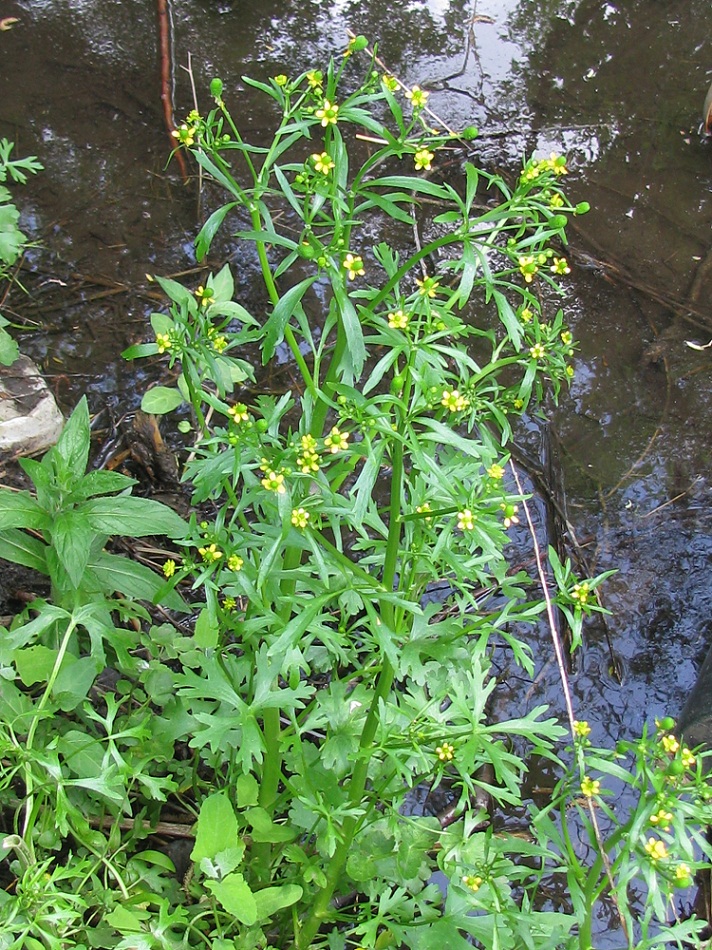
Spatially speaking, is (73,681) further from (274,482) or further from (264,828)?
(274,482)

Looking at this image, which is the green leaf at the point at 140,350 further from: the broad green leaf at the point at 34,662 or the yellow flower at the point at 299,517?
the broad green leaf at the point at 34,662

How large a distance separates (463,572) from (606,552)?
6.10 ft

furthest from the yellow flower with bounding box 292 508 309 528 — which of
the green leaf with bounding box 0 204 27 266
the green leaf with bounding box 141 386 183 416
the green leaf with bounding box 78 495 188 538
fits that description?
the green leaf with bounding box 0 204 27 266

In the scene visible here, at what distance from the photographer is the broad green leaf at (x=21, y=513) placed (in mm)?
2322

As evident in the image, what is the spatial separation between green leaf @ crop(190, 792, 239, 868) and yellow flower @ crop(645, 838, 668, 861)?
3.27 ft

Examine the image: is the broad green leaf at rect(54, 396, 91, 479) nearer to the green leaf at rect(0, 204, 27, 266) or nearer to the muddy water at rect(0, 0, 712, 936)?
the green leaf at rect(0, 204, 27, 266)

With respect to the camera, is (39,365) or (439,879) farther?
(39,365)

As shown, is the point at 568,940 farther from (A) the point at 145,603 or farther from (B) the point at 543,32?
(B) the point at 543,32

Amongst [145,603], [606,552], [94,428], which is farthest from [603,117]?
[145,603]

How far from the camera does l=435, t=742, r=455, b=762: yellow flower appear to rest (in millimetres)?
1967

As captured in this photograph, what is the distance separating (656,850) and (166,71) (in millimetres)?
4711

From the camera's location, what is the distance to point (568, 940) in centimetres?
213

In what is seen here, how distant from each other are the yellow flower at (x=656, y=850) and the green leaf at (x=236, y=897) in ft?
3.02

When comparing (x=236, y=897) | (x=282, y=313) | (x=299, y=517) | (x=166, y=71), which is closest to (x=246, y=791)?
(x=236, y=897)
